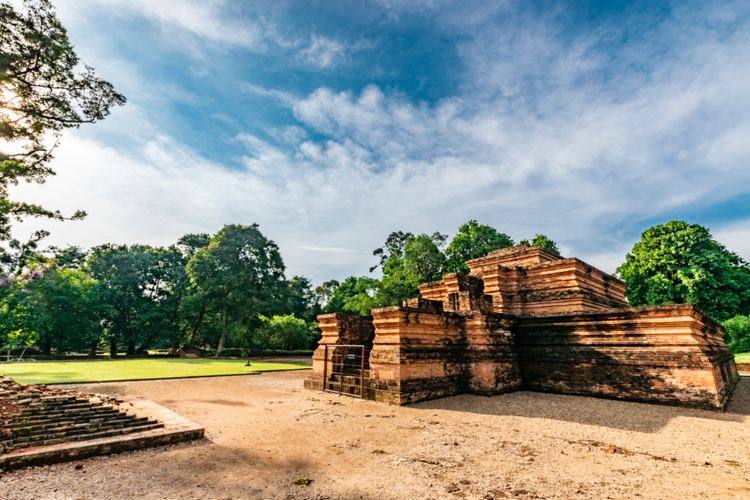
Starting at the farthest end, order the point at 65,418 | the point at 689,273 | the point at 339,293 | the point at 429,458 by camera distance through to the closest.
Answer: the point at 339,293
the point at 689,273
the point at 65,418
the point at 429,458

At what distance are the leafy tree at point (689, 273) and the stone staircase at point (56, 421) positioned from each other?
3200 cm

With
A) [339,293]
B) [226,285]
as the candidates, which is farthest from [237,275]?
[339,293]

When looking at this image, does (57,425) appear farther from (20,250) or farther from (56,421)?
(20,250)

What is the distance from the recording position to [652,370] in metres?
7.86

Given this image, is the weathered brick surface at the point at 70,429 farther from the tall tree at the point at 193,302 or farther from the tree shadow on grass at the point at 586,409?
the tall tree at the point at 193,302

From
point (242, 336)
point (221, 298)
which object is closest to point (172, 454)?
point (221, 298)

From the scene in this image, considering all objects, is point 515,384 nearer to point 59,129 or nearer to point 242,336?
point 59,129

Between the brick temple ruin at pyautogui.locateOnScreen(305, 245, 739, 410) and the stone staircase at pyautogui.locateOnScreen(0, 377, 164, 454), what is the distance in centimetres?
474

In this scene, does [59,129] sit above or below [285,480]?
above

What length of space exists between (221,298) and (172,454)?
2693cm

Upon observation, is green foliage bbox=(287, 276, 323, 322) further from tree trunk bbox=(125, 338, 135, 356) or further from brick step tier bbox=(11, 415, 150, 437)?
brick step tier bbox=(11, 415, 150, 437)

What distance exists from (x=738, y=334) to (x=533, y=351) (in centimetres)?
2280

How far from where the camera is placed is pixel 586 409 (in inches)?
278

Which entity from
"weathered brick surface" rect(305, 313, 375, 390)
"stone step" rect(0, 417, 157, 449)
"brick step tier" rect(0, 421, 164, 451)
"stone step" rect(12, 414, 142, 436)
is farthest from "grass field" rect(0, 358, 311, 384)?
"brick step tier" rect(0, 421, 164, 451)
